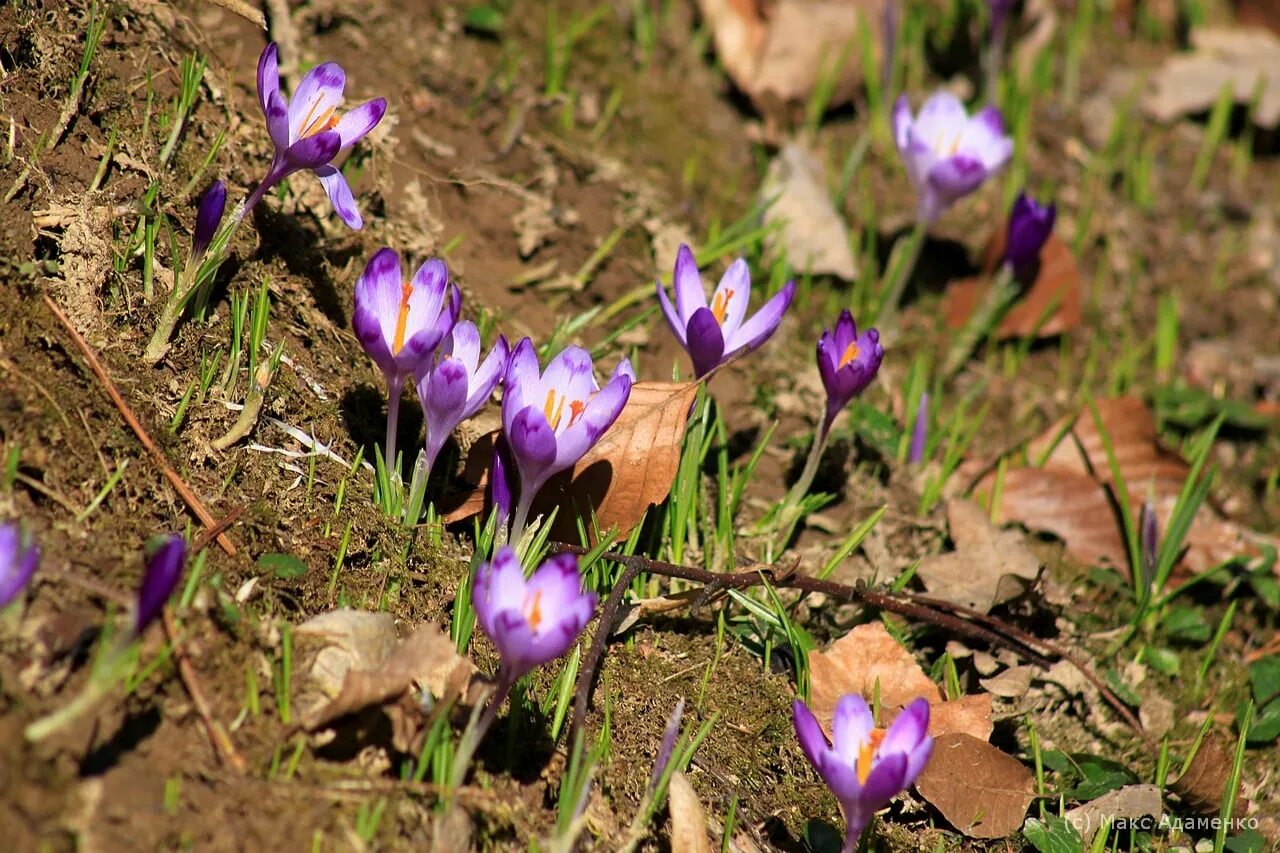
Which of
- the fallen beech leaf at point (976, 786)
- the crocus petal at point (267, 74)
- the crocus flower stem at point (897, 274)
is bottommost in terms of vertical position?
the fallen beech leaf at point (976, 786)

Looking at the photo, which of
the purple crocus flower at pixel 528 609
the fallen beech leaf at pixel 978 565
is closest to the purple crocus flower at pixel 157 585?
the purple crocus flower at pixel 528 609

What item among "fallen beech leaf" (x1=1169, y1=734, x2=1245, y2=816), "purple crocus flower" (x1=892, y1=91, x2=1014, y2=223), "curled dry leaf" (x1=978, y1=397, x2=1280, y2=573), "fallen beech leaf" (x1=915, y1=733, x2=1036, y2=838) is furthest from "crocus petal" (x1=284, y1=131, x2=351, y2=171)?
"fallen beech leaf" (x1=1169, y1=734, x2=1245, y2=816)

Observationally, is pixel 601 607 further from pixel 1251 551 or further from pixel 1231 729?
pixel 1251 551

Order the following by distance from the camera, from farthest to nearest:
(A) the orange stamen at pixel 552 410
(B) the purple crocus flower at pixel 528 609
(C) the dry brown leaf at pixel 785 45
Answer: (C) the dry brown leaf at pixel 785 45 < (A) the orange stamen at pixel 552 410 < (B) the purple crocus flower at pixel 528 609

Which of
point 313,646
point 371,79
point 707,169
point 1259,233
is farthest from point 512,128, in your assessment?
point 1259,233

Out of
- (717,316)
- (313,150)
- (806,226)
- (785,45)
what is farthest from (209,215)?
(785,45)

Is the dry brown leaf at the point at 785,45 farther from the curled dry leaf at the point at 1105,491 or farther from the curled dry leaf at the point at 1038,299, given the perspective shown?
the curled dry leaf at the point at 1105,491
